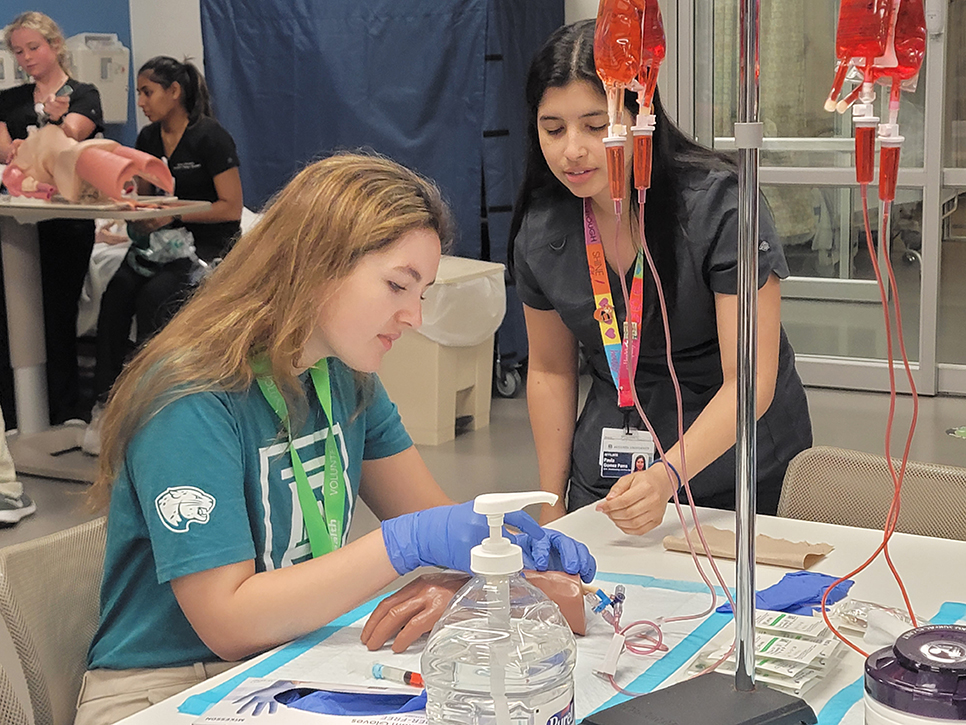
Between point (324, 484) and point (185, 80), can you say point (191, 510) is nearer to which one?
point (324, 484)

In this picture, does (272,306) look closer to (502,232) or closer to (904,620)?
(904,620)

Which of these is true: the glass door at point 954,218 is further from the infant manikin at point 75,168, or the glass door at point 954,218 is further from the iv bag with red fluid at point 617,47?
the iv bag with red fluid at point 617,47

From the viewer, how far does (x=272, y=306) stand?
1.39m

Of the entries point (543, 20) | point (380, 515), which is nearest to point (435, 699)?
point (380, 515)

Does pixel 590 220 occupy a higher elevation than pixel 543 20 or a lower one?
lower

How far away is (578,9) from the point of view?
18.4ft

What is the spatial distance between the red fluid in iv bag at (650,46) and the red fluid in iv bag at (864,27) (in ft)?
0.57

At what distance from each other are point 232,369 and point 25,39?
343 centimetres

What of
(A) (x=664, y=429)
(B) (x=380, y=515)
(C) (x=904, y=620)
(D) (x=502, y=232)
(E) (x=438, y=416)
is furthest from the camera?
(D) (x=502, y=232)

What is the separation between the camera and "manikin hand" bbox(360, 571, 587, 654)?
49.3 inches

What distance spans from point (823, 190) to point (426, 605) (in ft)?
14.3

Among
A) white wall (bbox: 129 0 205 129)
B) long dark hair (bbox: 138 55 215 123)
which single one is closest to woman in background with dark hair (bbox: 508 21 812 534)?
long dark hair (bbox: 138 55 215 123)

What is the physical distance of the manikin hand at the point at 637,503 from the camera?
1617 millimetres

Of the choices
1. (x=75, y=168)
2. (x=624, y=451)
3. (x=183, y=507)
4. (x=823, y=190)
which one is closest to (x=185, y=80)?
(x=75, y=168)
